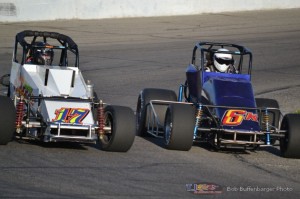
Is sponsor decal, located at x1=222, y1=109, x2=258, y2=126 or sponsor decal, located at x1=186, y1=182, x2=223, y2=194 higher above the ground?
sponsor decal, located at x1=222, y1=109, x2=258, y2=126

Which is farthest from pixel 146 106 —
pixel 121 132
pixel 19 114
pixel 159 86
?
pixel 159 86

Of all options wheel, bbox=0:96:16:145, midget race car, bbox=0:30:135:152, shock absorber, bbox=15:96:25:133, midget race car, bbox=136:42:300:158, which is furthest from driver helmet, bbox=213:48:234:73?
wheel, bbox=0:96:16:145

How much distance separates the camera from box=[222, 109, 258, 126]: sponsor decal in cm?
1266

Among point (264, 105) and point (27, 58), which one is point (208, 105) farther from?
point (27, 58)

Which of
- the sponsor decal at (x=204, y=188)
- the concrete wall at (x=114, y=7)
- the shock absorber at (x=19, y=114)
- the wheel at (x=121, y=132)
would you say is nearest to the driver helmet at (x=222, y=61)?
the wheel at (x=121, y=132)

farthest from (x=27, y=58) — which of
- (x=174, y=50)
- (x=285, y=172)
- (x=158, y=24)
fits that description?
(x=158, y=24)

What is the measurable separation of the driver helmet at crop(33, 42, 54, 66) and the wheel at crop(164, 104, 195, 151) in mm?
2660

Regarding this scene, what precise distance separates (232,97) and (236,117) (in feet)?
2.19

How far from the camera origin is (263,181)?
Result: 11.0 meters

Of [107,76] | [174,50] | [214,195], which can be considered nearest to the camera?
[214,195]

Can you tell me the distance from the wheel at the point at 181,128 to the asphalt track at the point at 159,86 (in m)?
0.18

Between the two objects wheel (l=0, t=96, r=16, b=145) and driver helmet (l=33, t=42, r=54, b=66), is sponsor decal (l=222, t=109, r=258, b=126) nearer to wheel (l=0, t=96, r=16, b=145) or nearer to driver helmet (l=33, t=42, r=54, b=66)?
wheel (l=0, t=96, r=16, b=145)

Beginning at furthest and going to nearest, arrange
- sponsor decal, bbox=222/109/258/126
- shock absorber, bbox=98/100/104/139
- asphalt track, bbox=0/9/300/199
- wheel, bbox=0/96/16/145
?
sponsor decal, bbox=222/109/258/126 < shock absorber, bbox=98/100/104/139 < wheel, bbox=0/96/16/145 < asphalt track, bbox=0/9/300/199

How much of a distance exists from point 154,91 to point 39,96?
2797 millimetres
